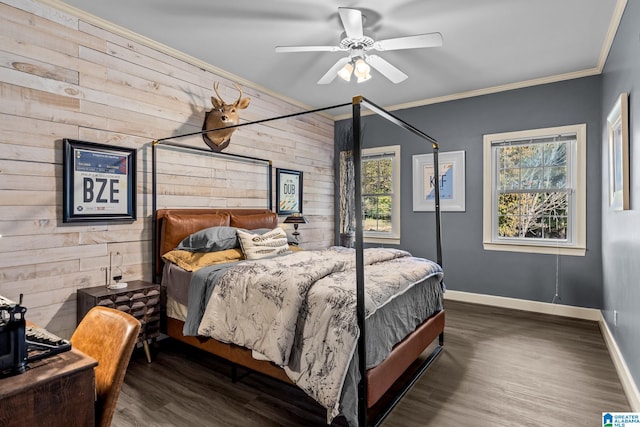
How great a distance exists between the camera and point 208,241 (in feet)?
10.5

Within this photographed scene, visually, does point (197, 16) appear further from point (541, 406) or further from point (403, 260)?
point (541, 406)

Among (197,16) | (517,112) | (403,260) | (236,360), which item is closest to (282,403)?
(236,360)

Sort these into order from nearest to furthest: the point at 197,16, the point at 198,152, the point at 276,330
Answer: the point at 276,330 → the point at 197,16 → the point at 198,152

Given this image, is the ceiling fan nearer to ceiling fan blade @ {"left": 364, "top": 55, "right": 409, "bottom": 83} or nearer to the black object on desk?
ceiling fan blade @ {"left": 364, "top": 55, "right": 409, "bottom": 83}

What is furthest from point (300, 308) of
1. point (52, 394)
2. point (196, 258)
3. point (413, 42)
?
point (413, 42)

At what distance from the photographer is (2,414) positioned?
0.98 metres

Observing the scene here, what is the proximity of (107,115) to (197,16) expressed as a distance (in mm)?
1146

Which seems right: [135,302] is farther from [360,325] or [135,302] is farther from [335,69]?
[335,69]

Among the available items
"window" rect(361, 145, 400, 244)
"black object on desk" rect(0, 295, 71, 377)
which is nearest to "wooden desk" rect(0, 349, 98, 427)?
"black object on desk" rect(0, 295, 71, 377)

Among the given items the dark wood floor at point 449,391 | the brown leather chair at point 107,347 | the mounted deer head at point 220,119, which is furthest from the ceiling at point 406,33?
the dark wood floor at point 449,391

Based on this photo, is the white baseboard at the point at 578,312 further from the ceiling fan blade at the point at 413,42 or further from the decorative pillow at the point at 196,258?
the decorative pillow at the point at 196,258

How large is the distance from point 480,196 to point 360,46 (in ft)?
9.25

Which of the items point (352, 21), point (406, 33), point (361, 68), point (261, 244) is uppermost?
point (406, 33)

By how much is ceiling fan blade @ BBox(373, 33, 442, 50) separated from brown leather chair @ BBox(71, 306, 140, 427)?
267 centimetres
